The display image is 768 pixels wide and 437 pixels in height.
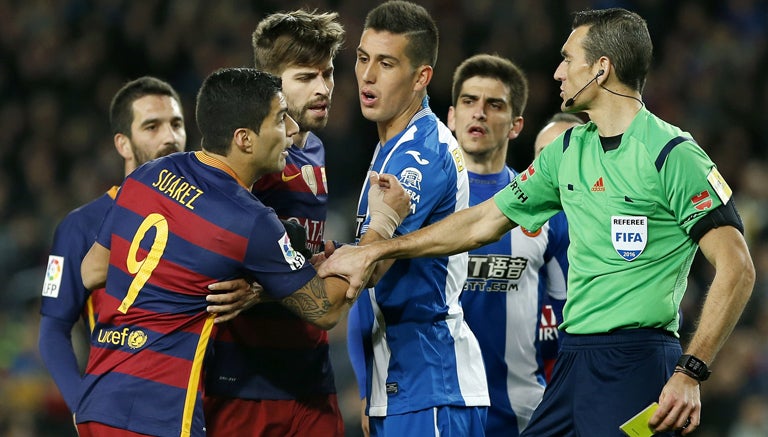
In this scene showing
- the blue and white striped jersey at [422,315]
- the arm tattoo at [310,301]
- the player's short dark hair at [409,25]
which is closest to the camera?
the arm tattoo at [310,301]

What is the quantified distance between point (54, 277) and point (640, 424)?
2.98 metres

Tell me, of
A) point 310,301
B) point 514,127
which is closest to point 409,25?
point 310,301

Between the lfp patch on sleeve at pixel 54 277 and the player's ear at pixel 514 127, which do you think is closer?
the lfp patch on sleeve at pixel 54 277

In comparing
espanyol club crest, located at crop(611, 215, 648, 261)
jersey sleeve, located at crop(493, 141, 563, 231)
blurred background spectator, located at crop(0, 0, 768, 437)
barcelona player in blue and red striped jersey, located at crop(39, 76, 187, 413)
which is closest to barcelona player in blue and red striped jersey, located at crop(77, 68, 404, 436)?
barcelona player in blue and red striped jersey, located at crop(39, 76, 187, 413)

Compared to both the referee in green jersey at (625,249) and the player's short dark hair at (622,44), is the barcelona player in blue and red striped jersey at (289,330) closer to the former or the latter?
the referee in green jersey at (625,249)

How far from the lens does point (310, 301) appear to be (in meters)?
4.32

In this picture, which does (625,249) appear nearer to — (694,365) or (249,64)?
(694,365)

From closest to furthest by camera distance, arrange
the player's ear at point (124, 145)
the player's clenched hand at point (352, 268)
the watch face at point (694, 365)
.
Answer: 1. the watch face at point (694, 365)
2. the player's clenched hand at point (352, 268)
3. the player's ear at point (124, 145)

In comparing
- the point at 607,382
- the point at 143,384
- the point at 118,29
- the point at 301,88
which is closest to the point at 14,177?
the point at 118,29

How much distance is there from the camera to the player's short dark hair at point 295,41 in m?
5.16

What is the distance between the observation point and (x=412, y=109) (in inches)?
199

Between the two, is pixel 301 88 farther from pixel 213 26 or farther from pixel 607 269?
pixel 213 26

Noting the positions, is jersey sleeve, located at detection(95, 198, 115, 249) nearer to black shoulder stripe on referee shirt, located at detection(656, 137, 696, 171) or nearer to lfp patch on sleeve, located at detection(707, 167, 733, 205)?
black shoulder stripe on referee shirt, located at detection(656, 137, 696, 171)

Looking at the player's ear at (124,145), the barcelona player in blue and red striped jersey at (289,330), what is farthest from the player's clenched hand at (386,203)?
the player's ear at (124,145)
